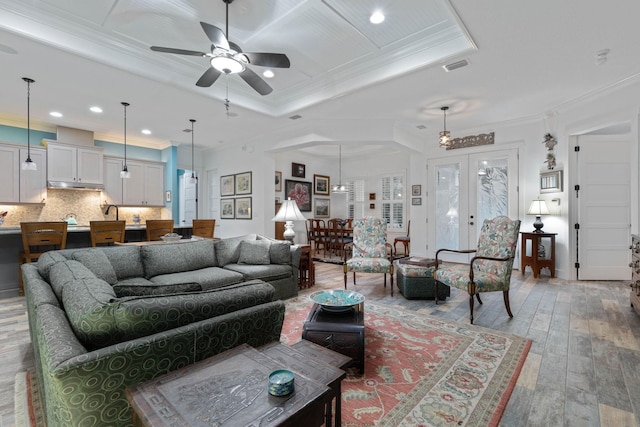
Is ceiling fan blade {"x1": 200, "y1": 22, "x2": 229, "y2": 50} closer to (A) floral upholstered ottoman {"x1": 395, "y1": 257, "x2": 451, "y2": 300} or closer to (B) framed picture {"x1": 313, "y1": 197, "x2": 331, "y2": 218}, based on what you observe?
(A) floral upholstered ottoman {"x1": 395, "y1": 257, "x2": 451, "y2": 300}

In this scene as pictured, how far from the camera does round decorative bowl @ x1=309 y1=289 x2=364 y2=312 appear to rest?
2.26 metres

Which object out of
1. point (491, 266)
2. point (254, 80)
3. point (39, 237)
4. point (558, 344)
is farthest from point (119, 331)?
point (39, 237)

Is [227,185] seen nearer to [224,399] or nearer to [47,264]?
[47,264]

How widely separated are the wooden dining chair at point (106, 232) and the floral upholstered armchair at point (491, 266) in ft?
14.7

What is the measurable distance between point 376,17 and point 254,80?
1.31 meters

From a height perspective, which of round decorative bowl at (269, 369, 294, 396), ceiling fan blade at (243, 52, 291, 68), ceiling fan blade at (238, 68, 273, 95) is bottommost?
round decorative bowl at (269, 369, 294, 396)

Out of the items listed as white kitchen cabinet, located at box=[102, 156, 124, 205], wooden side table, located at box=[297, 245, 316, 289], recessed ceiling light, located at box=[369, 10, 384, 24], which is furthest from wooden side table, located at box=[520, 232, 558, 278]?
white kitchen cabinet, located at box=[102, 156, 124, 205]

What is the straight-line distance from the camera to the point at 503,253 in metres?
3.23

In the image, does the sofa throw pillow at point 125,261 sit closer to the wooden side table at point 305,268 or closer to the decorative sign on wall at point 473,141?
the wooden side table at point 305,268

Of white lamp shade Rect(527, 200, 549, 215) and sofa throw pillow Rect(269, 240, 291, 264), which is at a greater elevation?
white lamp shade Rect(527, 200, 549, 215)

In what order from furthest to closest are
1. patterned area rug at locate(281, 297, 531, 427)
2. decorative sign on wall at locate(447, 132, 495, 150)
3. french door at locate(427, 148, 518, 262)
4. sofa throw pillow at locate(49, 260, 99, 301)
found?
decorative sign on wall at locate(447, 132, 495, 150)
french door at locate(427, 148, 518, 262)
patterned area rug at locate(281, 297, 531, 427)
sofa throw pillow at locate(49, 260, 99, 301)

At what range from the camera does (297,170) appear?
8.12m

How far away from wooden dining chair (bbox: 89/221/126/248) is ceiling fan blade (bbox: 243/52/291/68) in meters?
3.33

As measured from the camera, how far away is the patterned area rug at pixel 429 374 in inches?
66.5
